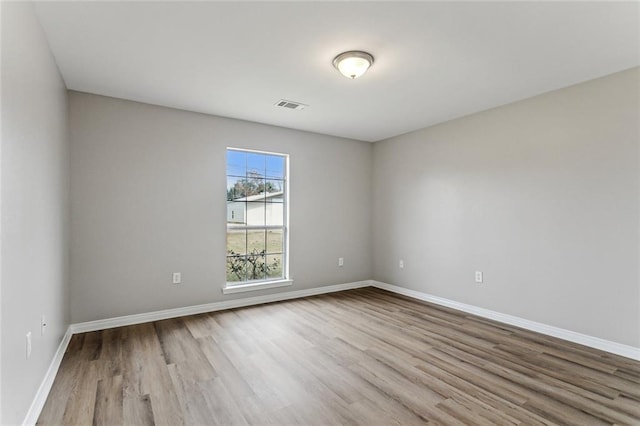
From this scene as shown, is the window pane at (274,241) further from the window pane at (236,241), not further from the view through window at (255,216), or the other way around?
the window pane at (236,241)

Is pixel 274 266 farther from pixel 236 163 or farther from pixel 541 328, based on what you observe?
pixel 541 328

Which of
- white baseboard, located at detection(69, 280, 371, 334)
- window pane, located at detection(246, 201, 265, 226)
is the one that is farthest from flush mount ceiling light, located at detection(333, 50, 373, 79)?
white baseboard, located at detection(69, 280, 371, 334)

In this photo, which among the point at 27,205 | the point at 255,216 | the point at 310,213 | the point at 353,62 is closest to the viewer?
the point at 27,205

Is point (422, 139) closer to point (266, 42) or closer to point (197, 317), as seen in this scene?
point (266, 42)

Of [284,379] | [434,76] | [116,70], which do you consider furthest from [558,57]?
[116,70]

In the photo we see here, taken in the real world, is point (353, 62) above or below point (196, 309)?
above

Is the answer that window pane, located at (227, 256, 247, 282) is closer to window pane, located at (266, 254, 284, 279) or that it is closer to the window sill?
the window sill

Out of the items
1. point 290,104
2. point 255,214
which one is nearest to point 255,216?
point 255,214

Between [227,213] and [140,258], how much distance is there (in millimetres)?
1125

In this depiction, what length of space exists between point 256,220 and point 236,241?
1.34 feet

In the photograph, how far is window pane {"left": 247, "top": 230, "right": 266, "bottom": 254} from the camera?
14.4 ft

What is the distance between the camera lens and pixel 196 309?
3.86 metres

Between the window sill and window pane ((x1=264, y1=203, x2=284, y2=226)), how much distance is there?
2.73 feet

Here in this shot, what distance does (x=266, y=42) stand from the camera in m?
→ 2.34
